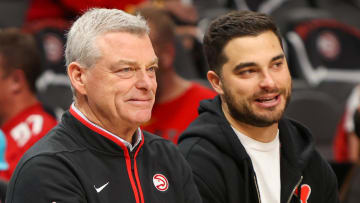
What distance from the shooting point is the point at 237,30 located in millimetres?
2256

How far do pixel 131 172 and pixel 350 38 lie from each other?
3848mm

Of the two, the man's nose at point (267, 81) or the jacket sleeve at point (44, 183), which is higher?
the man's nose at point (267, 81)

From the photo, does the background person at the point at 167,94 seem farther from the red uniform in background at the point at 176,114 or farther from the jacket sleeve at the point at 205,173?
the jacket sleeve at the point at 205,173

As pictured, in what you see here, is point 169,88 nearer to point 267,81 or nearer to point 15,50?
point 15,50

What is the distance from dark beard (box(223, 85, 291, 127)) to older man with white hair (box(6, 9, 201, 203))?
0.47 m

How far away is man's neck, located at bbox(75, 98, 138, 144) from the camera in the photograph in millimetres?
1867

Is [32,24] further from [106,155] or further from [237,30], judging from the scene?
[106,155]

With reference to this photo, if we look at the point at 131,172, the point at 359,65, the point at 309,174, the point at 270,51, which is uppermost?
the point at 270,51

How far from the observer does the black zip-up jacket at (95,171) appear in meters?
1.71

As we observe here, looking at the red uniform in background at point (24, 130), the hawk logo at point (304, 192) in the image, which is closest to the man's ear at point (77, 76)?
the hawk logo at point (304, 192)

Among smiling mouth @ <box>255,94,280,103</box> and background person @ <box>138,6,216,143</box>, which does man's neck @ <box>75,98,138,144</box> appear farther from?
background person @ <box>138,6,216,143</box>

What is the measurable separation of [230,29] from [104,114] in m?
0.63

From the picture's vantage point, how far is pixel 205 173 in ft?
7.36

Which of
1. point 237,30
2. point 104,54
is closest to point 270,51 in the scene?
point 237,30
